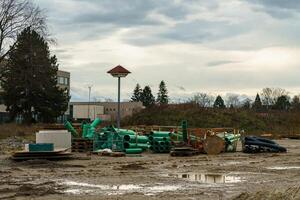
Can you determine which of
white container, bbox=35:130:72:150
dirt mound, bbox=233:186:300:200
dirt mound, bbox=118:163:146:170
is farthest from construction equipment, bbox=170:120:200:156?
dirt mound, bbox=233:186:300:200

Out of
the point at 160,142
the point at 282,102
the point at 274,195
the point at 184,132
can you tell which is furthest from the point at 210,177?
the point at 282,102

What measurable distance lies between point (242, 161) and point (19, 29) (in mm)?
41583

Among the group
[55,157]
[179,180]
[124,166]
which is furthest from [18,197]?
[55,157]

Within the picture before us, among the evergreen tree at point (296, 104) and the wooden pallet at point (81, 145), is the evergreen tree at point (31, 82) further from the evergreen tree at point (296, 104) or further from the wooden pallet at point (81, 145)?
the evergreen tree at point (296, 104)

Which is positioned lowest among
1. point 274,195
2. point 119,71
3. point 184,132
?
point 274,195

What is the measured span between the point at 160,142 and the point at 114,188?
16102 mm

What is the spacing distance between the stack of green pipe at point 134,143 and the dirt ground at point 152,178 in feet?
9.95

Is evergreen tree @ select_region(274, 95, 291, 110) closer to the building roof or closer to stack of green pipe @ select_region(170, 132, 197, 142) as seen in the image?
stack of green pipe @ select_region(170, 132, 197, 142)

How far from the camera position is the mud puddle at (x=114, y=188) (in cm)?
1483

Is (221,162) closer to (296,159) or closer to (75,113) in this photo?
(296,159)

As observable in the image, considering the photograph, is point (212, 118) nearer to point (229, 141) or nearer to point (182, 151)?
point (229, 141)

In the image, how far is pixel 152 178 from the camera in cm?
1842

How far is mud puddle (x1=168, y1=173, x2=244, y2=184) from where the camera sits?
693 inches

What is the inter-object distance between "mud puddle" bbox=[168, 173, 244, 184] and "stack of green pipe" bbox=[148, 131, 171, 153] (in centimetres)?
1175
